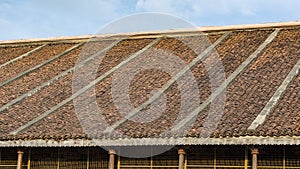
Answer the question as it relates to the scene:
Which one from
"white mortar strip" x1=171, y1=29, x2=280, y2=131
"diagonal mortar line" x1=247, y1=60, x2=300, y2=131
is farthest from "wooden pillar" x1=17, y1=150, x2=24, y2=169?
"diagonal mortar line" x1=247, y1=60, x2=300, y2=131

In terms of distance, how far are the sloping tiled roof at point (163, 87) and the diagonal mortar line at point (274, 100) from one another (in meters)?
0.02

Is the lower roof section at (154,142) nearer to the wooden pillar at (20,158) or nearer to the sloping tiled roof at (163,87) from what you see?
the sloping tiled roof at (163,87)

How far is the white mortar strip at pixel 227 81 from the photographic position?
1352cm

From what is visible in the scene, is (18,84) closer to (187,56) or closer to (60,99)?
(60,99)

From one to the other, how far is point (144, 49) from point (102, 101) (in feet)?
13.7

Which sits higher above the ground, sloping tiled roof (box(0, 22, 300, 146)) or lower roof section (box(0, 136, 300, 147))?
sloping tiled roof (box(0, 22, 300, 146))

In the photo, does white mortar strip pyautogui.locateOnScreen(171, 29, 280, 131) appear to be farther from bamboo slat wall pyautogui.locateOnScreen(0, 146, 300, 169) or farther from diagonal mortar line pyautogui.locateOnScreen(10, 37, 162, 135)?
diagonal mortar line pyautogui.locateOnScreen(10, 37, 162, 135)

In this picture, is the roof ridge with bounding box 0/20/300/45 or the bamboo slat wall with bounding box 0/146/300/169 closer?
the bamboo slat wall with bounding box 0/146/300/169

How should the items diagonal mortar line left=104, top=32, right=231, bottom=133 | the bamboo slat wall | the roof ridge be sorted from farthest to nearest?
1. the roof ridge
2. diagonal mortar line left=104, top=32, right=231, bottom=133
3. the bamboo slat wall

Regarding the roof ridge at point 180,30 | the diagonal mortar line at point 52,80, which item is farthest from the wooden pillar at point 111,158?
the roof ridge at point 180,30

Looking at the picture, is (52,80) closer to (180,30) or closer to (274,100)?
(180,30)

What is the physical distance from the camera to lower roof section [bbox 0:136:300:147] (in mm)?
12242

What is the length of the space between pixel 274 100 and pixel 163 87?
10.1ft

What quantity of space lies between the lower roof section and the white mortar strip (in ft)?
1.41
